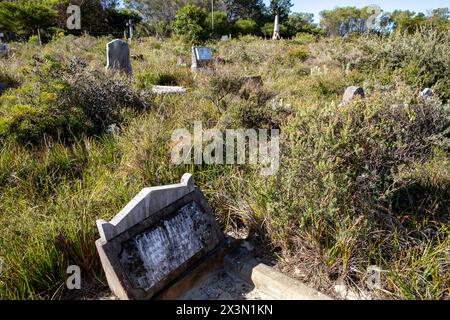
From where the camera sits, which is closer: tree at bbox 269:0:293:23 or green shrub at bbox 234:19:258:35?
green shrub at bbox 234:19:258:35

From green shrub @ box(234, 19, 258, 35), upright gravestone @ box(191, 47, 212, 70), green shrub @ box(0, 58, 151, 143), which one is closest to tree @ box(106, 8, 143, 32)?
green shrub @ box(234, 19, 258, 35)

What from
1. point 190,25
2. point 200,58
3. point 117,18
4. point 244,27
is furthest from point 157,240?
point 244,27

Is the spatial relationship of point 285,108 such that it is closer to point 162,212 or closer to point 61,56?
point 162,212

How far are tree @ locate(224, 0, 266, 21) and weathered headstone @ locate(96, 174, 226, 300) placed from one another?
120 feet

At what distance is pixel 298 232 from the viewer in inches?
93.0

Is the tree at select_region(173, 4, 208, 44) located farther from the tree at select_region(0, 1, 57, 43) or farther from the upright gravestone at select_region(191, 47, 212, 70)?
the tree at select_region(0, 1, 57, 43)

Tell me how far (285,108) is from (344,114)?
196 cm

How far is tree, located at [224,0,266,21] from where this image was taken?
35.2 m

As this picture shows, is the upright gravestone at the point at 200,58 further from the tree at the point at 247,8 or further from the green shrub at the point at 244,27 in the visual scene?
the tree at the point at 247,8

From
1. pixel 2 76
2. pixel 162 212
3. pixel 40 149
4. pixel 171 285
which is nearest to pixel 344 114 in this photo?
pixel 162 212
